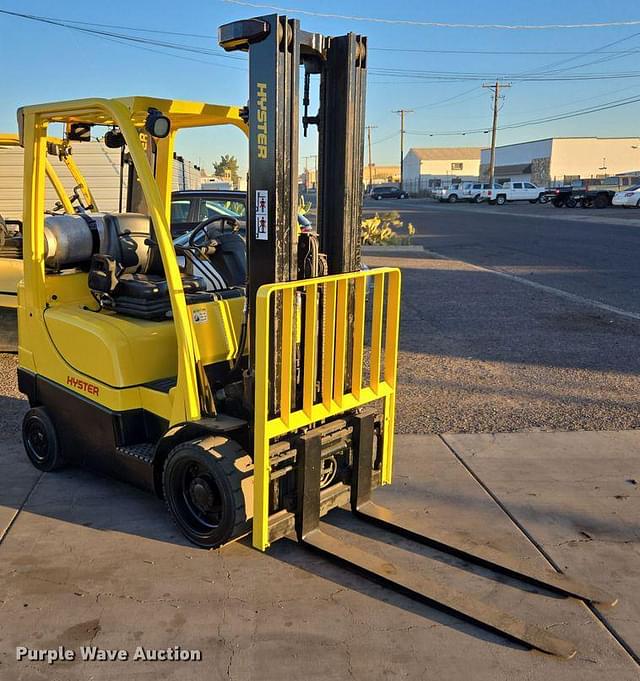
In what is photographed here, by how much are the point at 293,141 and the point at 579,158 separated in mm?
84133

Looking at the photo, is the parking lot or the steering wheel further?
the steering wheel

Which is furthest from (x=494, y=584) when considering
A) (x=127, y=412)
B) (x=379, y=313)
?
(x=127, y=412)

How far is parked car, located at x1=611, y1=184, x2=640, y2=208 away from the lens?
41781 millimetres

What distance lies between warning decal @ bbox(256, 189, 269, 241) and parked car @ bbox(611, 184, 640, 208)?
4371 centimetres

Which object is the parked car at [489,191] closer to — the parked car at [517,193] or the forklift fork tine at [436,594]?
the parked car at [517,193]

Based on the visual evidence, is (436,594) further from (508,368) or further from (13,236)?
(13,236)

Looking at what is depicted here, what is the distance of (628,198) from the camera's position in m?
42.2

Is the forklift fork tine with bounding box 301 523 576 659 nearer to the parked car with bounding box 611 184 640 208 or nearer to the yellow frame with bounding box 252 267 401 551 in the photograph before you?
the yellow frame with bounding box 252 267 401 551

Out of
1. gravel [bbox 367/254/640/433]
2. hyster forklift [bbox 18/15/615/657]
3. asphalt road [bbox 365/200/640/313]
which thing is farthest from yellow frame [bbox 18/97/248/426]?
asphalt road [bbox 365/200/640/313]

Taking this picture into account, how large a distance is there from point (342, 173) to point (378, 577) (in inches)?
84.2

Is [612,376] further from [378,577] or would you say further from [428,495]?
[378,577]

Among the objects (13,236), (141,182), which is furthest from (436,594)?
(13,236)

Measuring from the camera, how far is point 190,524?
3744 millimetres

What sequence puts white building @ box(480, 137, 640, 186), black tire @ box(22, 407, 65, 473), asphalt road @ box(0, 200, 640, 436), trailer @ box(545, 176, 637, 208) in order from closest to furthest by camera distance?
black tire @ box(22, 407, 65, 473), asphalt road @ box(0, 200, 640, 436), trailer @ box(545, 176, 637, 208), white building @ box(480, 137, 640, 186)
